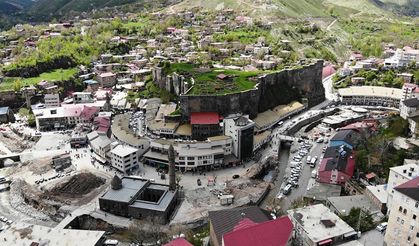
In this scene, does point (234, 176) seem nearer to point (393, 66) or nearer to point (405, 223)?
point (405, 223)

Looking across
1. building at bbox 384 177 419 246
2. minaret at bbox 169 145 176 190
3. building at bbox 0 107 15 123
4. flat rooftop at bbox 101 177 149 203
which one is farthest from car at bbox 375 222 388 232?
building at bbox 0 107 15 123

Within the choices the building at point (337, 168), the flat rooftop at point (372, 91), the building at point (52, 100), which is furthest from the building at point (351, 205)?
the building at point (52, 100)

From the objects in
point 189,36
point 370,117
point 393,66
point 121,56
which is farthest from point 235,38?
point 370,117

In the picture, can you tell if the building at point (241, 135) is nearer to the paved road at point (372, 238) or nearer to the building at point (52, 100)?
the paved road at point (372, 238)

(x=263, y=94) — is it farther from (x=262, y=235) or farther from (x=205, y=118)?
(x=262, y=235)

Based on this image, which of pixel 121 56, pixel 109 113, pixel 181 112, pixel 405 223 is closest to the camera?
pixel 405 223
